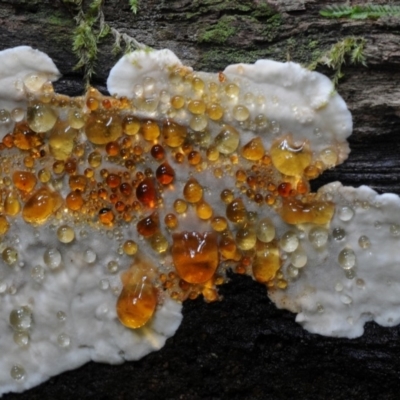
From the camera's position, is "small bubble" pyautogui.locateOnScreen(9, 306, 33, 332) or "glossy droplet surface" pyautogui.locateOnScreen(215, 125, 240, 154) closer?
"glossy droplet surface" pyautogui.locateOnScreen(215, 125, 240, 154)

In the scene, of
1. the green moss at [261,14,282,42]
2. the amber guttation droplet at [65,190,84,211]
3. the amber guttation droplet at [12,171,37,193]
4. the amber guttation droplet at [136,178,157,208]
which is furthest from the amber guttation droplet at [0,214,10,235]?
the green moss at [261,14,282,42]

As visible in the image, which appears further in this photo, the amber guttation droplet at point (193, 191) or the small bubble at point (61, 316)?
the small bubble at point (61, 316)

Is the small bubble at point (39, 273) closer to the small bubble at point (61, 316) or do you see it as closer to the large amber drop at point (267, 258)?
the small bubble at point (61, 316)

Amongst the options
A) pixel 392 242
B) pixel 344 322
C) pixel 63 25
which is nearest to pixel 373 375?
pixel 344 322

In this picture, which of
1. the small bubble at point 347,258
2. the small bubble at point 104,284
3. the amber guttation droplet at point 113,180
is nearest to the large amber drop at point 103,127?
the amber guttation droplet at point 113,180

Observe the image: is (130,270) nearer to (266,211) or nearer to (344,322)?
(266,211)

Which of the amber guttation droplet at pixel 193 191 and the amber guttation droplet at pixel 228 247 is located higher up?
the amber guttation droplet at pixel 193 191

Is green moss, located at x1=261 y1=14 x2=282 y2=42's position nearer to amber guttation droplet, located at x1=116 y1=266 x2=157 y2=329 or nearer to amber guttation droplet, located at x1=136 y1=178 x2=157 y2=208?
amber guttation droplet, located at x1=136 y1=178 x2=157 y2=208
